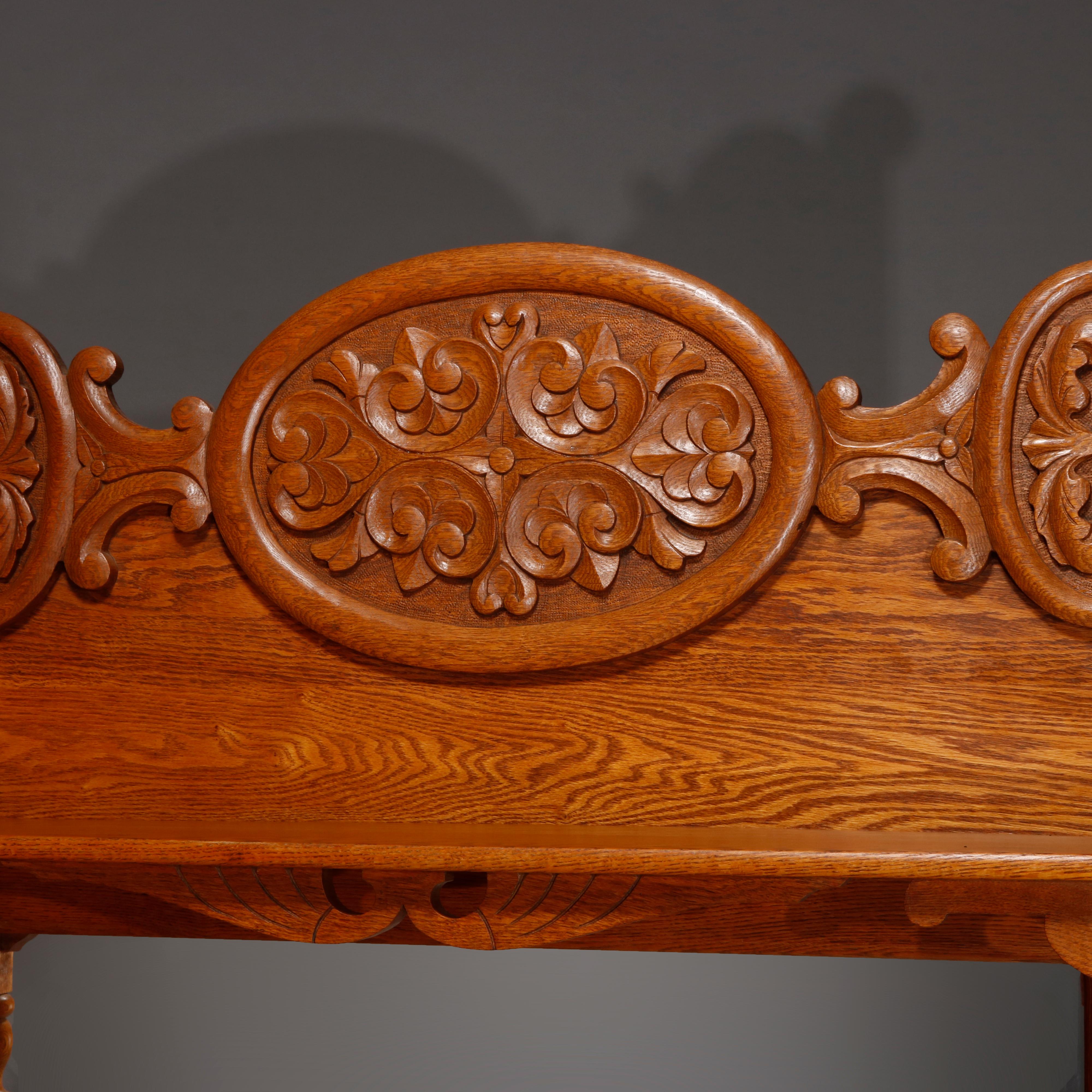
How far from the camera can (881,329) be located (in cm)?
146

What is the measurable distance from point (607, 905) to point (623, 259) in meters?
0.49

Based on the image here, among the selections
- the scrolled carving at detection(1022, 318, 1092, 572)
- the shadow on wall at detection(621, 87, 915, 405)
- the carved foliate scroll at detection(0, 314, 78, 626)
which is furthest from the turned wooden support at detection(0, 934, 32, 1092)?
the shadow on wall at detection(621, 87, 915, 405)

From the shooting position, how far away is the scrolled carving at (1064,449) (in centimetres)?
71

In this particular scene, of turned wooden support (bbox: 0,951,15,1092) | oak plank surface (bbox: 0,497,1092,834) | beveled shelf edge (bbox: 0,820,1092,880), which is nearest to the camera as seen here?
beveled shelf edge (bbox: 0,820,1092,880)

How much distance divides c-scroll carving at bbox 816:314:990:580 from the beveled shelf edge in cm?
19

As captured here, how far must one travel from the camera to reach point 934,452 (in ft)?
2.41

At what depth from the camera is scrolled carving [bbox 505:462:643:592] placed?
2.49 ft

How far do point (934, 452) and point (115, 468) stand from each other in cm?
61

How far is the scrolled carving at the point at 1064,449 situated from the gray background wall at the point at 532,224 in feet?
2.46

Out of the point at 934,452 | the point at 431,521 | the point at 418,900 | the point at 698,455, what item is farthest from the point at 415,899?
the point at 934,452

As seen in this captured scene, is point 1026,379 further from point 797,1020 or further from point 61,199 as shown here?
point 61,199

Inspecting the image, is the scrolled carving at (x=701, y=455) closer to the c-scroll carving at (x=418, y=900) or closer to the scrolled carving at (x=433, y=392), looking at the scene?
the scrolled carving at (x=433, y=392)

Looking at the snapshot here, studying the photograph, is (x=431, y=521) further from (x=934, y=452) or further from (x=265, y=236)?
(x=265, y=236)

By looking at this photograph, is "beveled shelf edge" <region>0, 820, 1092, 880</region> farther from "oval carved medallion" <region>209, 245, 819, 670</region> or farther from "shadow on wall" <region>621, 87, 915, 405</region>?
"shadow on wall" <region>621, 87, 915, 405</region>
